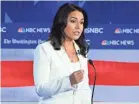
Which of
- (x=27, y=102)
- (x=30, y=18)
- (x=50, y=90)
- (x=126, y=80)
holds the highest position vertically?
(x=30, y=18)

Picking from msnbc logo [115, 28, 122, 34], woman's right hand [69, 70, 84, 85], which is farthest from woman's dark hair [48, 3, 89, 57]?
msnbc logo [115, 28, 122, 34]

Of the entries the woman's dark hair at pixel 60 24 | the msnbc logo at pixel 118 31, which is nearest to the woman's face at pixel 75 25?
the woman's dark hair at pixel 60 24

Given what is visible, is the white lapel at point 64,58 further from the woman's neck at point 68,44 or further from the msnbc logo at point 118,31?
the msnbc logo at point 118,31

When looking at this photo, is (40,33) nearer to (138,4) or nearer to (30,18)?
(30,18)

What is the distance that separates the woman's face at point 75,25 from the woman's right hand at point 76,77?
26 cm

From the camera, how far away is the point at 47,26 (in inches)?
111

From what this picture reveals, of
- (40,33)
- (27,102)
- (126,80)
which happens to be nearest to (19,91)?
(27,102)

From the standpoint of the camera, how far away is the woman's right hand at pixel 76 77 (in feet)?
4.81

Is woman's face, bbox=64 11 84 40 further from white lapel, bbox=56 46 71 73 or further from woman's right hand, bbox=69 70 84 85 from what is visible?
woman's right hand, bbox=69 70 84 85

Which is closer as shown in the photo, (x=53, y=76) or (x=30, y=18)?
(x=53, y=76)

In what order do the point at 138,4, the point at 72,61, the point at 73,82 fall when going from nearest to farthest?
the point at 73,82, the point at 72,61, the point at 138,4

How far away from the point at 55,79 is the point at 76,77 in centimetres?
14

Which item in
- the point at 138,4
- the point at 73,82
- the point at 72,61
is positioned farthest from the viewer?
the point at 138,4

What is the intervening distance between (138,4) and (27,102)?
1.21m
